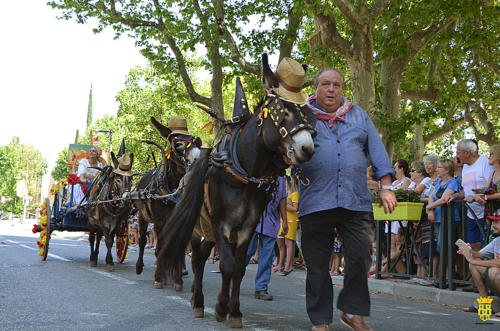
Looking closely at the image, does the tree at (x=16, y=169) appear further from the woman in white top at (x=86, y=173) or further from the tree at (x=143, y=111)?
the woman in white top at (x=86, y=173)

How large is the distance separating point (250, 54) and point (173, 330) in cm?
1775

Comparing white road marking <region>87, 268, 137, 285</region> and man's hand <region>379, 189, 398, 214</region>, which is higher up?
man's hand <region>379, 189, 398, 214</region>

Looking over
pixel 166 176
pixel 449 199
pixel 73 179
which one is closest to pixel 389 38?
pixel 449 199

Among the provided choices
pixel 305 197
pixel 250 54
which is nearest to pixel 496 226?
pixel 305 197

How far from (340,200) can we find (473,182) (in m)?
4.63

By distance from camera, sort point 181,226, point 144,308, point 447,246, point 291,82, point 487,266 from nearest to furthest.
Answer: point 291,82 < point 181,226 < point 144,308 < point 487,266 < point 447,246

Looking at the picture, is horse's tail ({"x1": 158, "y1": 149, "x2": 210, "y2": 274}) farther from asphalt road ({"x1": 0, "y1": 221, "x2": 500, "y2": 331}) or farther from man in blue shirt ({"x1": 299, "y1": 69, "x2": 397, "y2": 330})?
man in blue shirt ({"x1": 299, "y1": 69, "x2": 397, "y2": 330})

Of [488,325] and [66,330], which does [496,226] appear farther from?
[66,330]

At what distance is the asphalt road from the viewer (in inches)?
218

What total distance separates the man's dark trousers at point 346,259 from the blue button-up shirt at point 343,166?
0.14 metres

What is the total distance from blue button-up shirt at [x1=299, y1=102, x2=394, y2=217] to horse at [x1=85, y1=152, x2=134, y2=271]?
677 centimetres

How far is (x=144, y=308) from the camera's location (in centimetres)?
642

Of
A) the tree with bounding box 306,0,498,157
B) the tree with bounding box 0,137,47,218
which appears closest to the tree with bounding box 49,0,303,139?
the tree with bounding box 306,0,498,157

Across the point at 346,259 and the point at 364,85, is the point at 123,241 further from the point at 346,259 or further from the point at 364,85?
the point at 346,259
